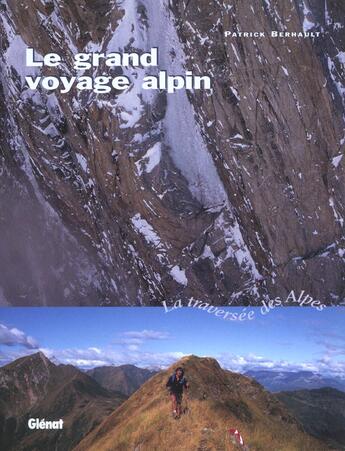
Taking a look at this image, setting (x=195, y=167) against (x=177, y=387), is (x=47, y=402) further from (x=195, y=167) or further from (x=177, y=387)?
(x=195, y=167)

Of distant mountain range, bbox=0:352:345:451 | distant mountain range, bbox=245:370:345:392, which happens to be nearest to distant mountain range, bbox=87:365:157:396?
distant mountain range, bbox=0:352:345:451

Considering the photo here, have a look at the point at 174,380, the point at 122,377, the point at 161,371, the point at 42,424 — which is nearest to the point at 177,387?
the point at 174,380

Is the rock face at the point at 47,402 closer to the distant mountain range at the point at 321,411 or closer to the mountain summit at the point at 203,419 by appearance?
the mountain summit at the point at 203,419

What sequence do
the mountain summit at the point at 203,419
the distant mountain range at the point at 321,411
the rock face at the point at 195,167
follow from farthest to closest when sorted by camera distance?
the rock face at the point at 195,167
the distant mountain range at the point at 321,411
the mountain summit at the point at 203,419

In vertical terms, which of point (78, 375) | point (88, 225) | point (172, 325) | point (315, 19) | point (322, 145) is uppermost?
point (315, 19)

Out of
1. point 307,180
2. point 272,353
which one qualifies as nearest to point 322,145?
point 307,180

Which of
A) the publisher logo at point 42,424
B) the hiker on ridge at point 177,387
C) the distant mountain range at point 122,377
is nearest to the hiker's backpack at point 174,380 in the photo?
the hiker on ridge at point 177,387

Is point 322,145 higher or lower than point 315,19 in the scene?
lower

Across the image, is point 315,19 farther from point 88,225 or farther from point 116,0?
point 88,225
